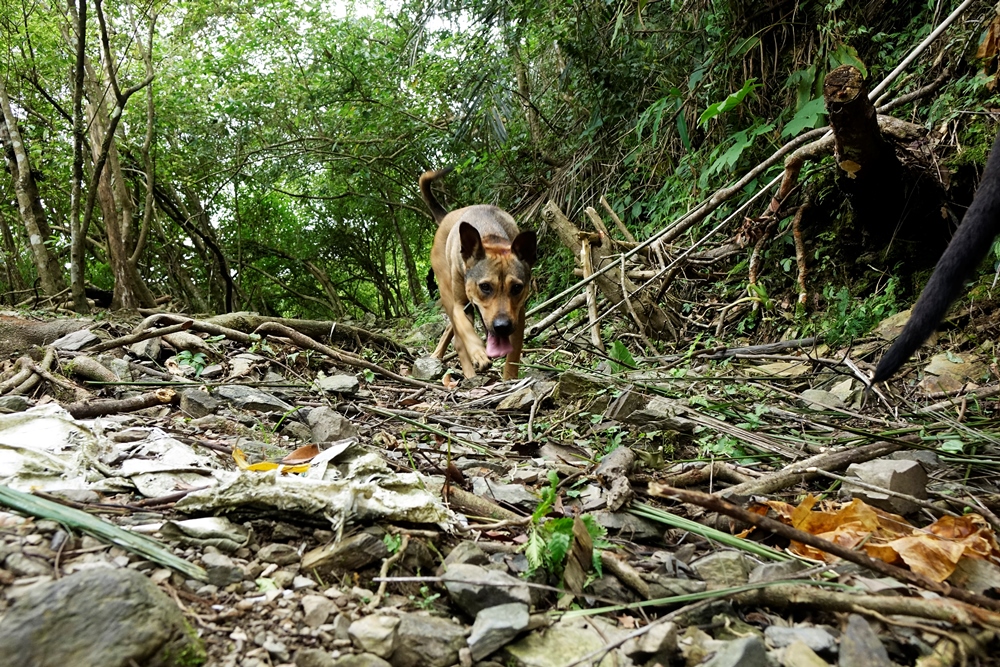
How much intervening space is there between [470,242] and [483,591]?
15.3ft

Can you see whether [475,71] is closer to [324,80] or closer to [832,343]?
[324,80]

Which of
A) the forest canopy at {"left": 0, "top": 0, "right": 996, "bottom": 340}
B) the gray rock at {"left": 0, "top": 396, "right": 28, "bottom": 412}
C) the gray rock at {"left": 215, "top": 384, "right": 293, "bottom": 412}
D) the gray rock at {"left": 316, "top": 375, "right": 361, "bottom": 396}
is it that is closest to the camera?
the gray rock at {"left": 0, "top": 396, "right": 28, "bottom": 412}

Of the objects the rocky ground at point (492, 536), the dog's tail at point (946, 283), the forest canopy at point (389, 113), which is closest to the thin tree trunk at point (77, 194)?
the forest canopy at point (389, 113)

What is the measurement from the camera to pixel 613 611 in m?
1.75

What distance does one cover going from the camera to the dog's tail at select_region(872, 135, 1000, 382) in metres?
2.02

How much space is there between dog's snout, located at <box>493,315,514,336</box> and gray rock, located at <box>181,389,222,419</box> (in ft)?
9.22

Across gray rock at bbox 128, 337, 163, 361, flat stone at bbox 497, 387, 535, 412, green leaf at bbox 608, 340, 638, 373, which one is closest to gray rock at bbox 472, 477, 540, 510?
flat stone at bbox 497, 387, 535, 412

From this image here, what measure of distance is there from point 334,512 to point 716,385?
3089 mm

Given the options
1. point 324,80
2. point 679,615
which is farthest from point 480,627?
point 324,80

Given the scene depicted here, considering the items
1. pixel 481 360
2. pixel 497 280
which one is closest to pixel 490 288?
pixel 497 280

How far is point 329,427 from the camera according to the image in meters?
3.03

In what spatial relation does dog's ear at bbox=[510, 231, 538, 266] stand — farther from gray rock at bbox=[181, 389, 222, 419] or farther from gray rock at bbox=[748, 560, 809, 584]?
gray rock at bbox=[748, 560, 809, 584]

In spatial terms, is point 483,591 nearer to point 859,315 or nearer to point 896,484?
point 896,484

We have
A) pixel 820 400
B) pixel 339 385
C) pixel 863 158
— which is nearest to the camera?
pixel 820 400
